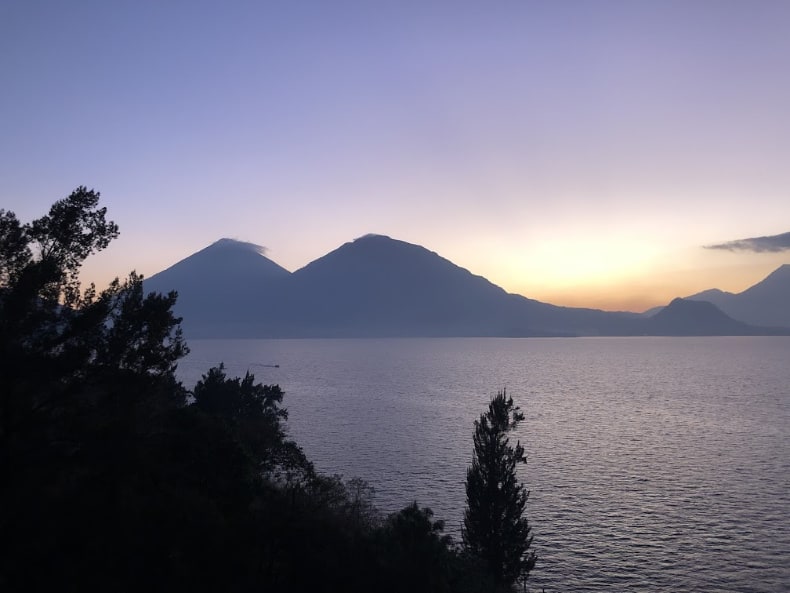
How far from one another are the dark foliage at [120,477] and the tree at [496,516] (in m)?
16.9

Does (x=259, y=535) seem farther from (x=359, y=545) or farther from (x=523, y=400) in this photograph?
(x=523, y=400)

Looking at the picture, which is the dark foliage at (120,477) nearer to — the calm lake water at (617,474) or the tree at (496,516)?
the tree at (496,516)

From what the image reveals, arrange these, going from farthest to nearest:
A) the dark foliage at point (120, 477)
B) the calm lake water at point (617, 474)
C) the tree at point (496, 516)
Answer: the calm lake water at point (617, 474)
the tree at point (496, 516)
the dark foliage at point (120, 477)

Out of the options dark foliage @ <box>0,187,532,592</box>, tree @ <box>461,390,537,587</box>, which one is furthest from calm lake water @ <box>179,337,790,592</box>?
dark foliage @ <box>0,187,532,592</box>

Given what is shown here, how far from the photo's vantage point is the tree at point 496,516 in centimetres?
4481

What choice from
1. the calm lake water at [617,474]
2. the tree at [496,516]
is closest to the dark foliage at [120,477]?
the tree at [496,516]

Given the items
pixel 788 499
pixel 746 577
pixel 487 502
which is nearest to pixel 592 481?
pixel 788 499

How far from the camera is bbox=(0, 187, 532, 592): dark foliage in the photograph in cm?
2080

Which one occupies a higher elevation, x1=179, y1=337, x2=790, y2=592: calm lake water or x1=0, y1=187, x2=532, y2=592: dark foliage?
x1=0, y1=187, x2=532, y2=592: dark foliage

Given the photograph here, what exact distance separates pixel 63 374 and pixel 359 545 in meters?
16.3

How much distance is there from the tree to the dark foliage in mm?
16934

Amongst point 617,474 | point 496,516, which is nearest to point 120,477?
point 496,516

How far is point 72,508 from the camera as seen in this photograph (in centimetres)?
2119

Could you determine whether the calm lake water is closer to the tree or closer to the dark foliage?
the tree
